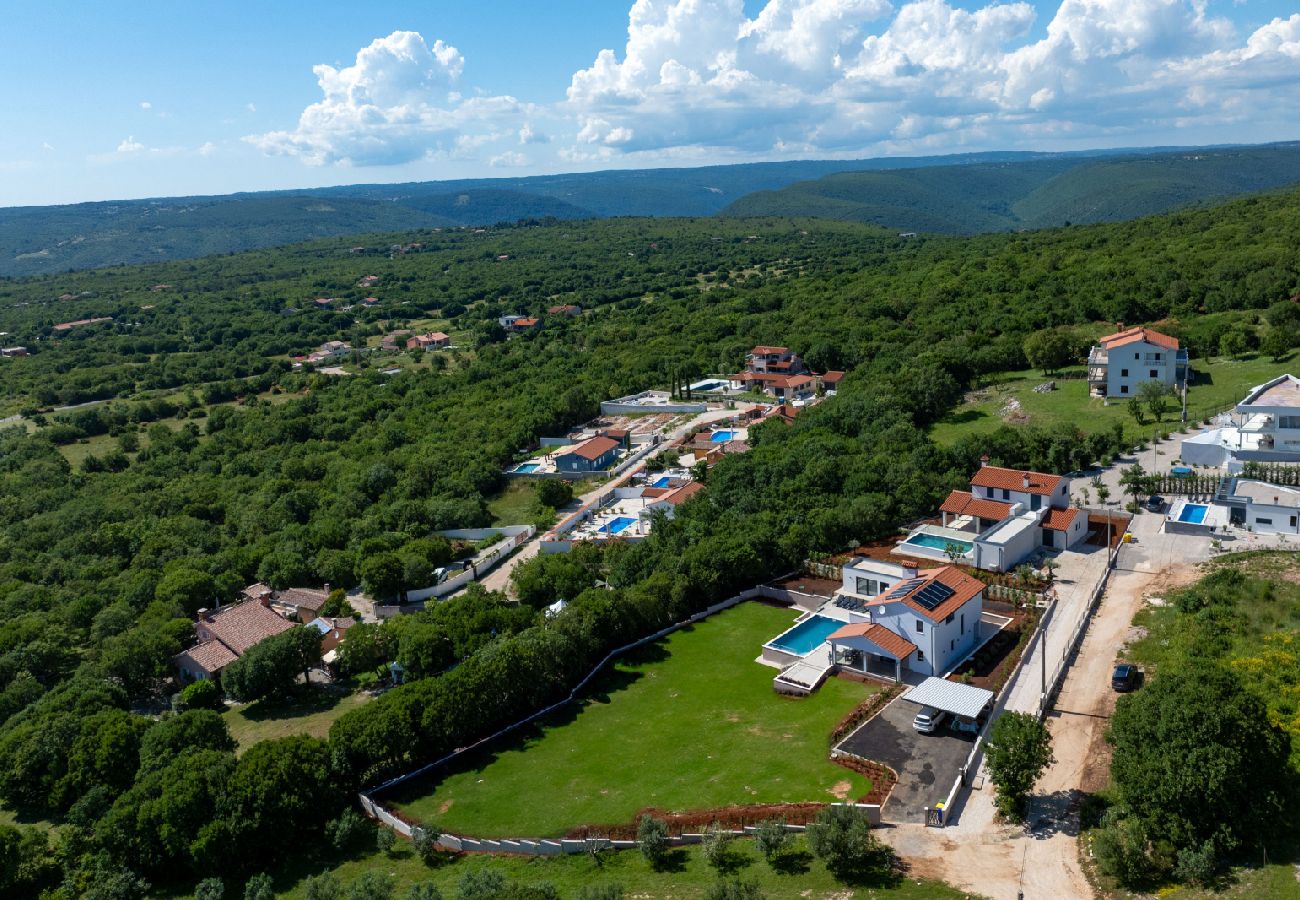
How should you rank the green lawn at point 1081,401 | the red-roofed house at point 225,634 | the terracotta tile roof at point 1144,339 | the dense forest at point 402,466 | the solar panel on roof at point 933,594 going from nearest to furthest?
the dense forest at point 402,466
the solar panel on roof at point 933,594
the red-roofed house at point 225,634
the green lawn at point 1081,401
the terracotta tile roof at point 1144,339

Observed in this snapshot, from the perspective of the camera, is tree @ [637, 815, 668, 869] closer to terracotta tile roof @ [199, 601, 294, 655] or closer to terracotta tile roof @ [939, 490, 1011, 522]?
terracotta tile roof @ [199, 601, 294, 655]

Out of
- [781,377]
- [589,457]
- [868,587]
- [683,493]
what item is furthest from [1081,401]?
[589,457]

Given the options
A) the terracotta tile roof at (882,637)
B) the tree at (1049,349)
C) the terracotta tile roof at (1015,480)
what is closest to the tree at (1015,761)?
the terracotta tile roof at (882,637)

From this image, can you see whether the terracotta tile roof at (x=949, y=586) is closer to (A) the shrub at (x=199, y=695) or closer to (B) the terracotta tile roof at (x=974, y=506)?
(B) the terracotta tile roof at (x=974, y=506)

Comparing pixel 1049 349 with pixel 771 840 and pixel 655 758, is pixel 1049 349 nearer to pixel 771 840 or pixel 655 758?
pixel 655 758

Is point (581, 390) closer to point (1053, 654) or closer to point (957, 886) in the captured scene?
point (1053, 654)
